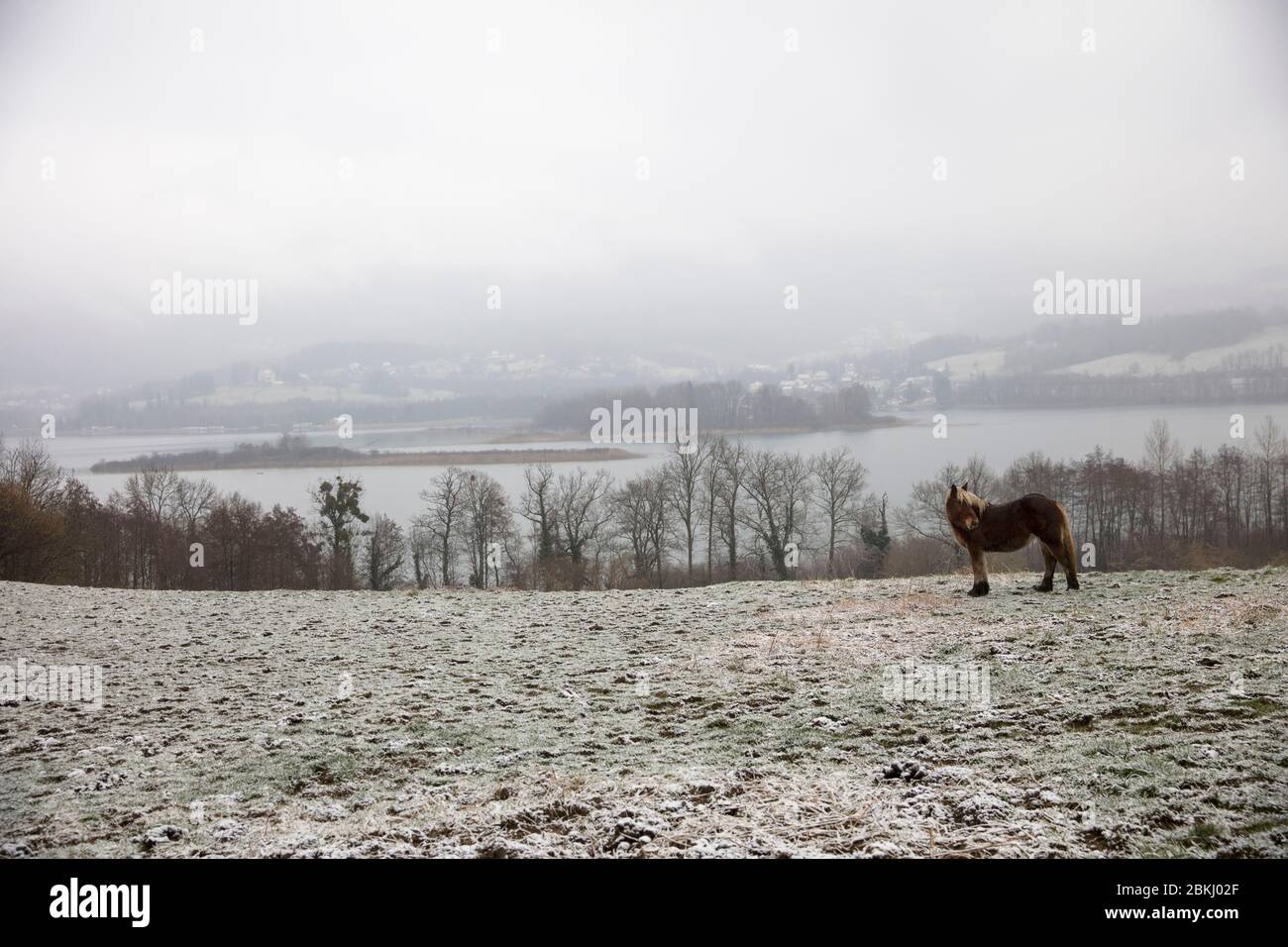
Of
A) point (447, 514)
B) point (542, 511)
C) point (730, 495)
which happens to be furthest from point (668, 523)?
point (447, 514)

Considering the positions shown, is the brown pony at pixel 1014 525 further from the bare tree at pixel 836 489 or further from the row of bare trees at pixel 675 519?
the bare tree at pixel 836 489

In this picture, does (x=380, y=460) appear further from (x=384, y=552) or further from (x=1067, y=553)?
(x=1067, y=553)

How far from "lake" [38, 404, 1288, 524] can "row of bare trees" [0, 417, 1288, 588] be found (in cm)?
1190

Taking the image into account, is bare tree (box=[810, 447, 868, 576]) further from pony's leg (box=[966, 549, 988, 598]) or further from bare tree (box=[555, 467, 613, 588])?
pony's leg (box=[966, 549, 988, 598])

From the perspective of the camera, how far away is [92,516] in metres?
56.1

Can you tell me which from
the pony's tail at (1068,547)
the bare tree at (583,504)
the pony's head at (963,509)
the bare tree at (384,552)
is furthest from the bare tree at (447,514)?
the pony's tail at (1068,547)

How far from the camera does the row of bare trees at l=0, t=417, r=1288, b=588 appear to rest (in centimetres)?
5553

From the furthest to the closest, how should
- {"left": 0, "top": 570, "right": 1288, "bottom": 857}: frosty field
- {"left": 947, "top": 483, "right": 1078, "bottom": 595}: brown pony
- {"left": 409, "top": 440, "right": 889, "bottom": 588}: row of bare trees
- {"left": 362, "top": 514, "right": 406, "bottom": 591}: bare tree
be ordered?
1. {"left": 409, "top": 440, "right": 889, "bottom": 588}: row of bare trees
2. {"left": 362, "top": 514, "right": 406, "bottom": 591}: bare tree
3. {"left": 947, "top": 483, "right": 1078, "bottom": 595}: brown pony
4. {"left": 0, "top": 570, "right": 1288, "bottom": 857}: frosty field

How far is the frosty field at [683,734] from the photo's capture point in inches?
254

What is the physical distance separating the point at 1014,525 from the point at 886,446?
397 feet

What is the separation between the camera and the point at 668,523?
72125 mm

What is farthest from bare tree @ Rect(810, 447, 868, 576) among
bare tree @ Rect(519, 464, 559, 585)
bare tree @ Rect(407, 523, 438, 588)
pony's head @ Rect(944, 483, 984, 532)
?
pony's head @ Rect(944, 483, 984, 532)
